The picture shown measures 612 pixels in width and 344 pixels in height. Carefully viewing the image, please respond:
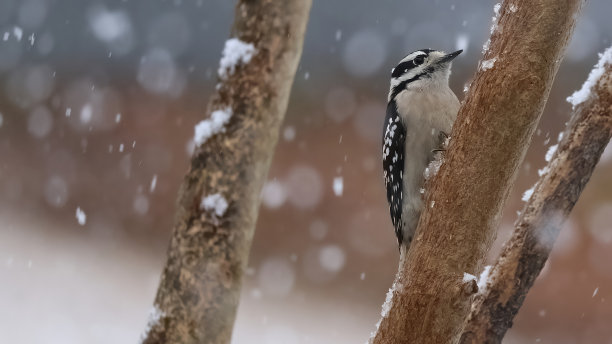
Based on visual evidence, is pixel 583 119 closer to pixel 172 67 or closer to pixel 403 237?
pixel 403 237

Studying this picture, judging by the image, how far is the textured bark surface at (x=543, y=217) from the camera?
1195 millimetres

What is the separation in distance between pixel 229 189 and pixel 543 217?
62cm

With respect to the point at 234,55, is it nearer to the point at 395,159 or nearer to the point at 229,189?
the point at 229,189

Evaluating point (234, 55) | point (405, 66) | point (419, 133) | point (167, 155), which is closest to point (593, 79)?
point (419, 133)

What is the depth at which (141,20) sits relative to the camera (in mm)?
2486

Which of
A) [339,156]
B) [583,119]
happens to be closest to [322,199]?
[339,156]

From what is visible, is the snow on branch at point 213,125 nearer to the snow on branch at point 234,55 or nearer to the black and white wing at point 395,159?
the snow on branch at point 234,55

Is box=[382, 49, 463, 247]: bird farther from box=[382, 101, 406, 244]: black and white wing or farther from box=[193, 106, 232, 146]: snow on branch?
box=[193, 106, 232, 146]: snow on branch

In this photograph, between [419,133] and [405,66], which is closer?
[419,133]

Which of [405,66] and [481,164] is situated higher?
[405,66]

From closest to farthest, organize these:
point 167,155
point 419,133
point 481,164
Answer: point 481,164, point 419,133, point 167,155

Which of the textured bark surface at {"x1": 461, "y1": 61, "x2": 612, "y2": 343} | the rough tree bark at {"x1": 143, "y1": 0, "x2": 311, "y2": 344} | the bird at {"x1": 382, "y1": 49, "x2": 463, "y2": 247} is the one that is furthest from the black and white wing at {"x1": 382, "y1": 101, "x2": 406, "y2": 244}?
the rough tree bark at {"x1": 143, "y1": 0, "x2": 311, "y2": 344}

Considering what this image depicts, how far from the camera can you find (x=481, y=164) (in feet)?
3.70

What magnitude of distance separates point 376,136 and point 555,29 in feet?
4.12
